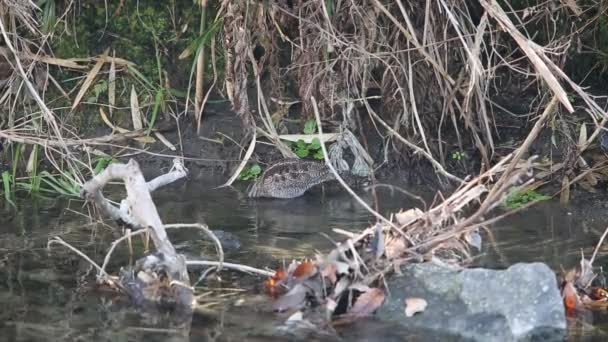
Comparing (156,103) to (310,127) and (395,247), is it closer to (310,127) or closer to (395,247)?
(310,127)

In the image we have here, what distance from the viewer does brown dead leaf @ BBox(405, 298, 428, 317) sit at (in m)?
6.21

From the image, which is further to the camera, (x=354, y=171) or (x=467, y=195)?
(x=354, y=171)

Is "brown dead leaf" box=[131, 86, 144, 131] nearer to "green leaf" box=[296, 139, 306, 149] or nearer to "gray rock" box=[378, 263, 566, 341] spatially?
"green leaf" box=[296, 139, 306, 149]

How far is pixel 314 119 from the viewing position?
9594mm

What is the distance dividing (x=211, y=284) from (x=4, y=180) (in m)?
3.02

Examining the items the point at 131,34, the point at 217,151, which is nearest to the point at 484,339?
the point at 217,151

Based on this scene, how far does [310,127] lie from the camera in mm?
9594

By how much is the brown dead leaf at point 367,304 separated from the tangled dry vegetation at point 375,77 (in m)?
2.31

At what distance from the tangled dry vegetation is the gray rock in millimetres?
2207

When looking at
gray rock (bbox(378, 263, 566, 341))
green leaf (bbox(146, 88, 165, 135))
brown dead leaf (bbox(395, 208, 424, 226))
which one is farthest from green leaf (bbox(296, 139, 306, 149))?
gray rock (bbox(378, 263, 566, 341))

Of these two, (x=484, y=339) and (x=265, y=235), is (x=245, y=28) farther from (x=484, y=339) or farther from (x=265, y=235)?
(x=484, y=339)

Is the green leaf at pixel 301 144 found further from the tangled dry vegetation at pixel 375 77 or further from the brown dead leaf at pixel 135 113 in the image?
the brown dead leaf at pixel 135 113

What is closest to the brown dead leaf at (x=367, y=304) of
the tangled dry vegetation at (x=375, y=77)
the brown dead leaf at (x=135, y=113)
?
the tangled dry vegetation at (x=375, y=77)

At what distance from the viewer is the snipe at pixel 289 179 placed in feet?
29.6
